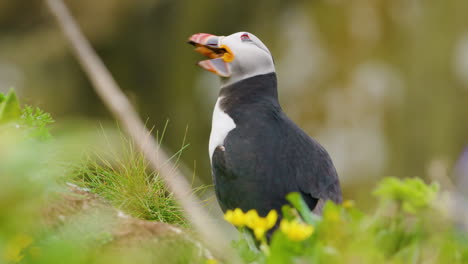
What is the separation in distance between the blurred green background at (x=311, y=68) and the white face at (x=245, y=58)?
690cm

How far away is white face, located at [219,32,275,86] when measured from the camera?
326cm

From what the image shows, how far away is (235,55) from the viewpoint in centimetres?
326

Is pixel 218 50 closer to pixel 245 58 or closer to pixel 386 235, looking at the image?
pixel 245 58

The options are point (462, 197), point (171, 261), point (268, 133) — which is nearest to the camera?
point (462, 197)

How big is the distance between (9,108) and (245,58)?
1.51 meters

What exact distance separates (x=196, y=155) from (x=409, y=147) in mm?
3386

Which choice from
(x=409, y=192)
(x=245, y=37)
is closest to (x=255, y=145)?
(x=245, y=37)

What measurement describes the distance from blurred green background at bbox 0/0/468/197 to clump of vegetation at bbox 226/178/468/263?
8.16 metres

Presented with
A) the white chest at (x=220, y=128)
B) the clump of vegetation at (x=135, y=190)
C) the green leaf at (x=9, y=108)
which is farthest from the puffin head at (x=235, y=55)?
the green leaf at (x=9, y=108)

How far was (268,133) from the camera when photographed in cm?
304

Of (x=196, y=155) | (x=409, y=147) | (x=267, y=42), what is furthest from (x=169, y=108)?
(x=409, y=147)

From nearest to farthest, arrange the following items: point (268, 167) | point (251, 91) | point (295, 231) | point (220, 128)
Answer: point (295, 231), point (268, 167), point (220, 128), point (251, 91)

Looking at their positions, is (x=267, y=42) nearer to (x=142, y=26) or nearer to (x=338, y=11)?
(x=338, y=11)

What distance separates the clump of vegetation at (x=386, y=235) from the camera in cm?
172
